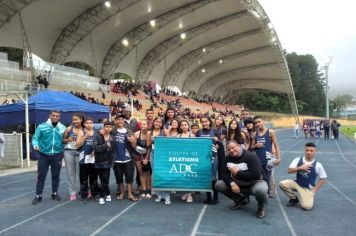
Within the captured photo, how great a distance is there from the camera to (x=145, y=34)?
38.4 meters

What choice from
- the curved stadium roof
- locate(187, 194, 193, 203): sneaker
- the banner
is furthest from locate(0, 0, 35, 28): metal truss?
locate(187, 194, 193, 203): sneaker

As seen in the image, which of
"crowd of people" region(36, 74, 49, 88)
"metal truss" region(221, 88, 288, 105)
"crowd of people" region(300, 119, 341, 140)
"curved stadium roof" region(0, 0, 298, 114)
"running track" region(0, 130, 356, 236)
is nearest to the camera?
"running track" region(0, 130, 356, 236)

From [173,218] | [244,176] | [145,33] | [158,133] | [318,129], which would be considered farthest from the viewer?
[145,33]

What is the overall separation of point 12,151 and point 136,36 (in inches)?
1078

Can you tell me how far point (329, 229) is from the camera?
523cm

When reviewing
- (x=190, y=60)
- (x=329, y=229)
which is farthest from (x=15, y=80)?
(x=190, y=60)

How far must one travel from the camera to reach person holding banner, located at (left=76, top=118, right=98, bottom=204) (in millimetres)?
6770

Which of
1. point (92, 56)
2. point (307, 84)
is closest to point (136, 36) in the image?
point (92, 56)

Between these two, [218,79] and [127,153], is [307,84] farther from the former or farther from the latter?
[127,153]

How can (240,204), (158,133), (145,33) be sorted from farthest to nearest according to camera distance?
(145,33) < (158,133) < (240,204)

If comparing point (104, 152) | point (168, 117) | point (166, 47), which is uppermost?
point (166, 47)

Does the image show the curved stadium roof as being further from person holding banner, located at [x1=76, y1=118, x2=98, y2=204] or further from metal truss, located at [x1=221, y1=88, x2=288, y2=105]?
metal truss, located at [x1=221, y1=88, x2=288, y2=105]

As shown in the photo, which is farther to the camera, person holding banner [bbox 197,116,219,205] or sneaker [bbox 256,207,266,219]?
person holding banner [bbox 197,116,219,205]

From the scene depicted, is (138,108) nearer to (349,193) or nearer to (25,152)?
(25,152)
